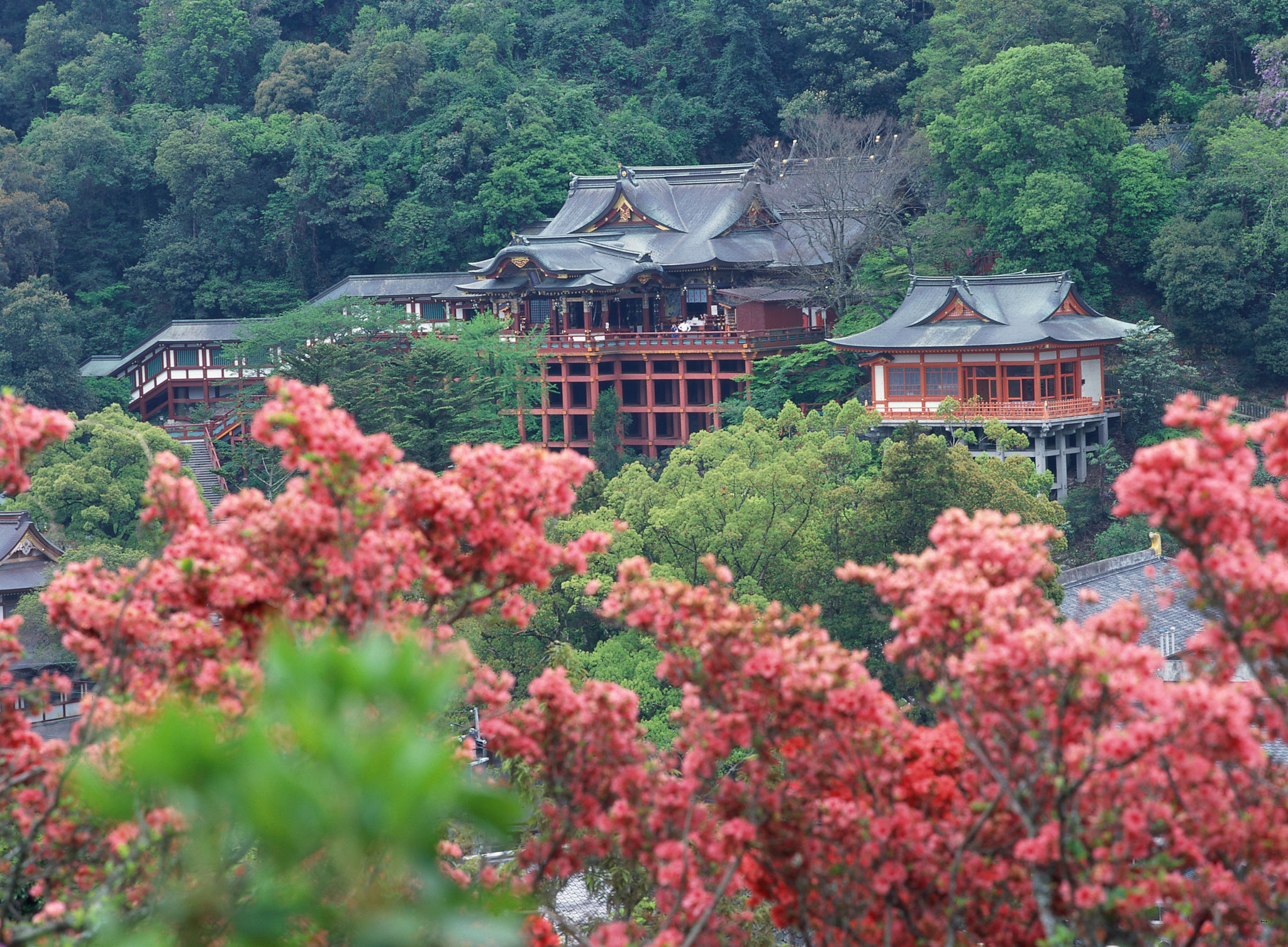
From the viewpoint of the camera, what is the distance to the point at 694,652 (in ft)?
20.7

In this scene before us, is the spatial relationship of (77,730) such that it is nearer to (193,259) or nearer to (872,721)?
(872,721)

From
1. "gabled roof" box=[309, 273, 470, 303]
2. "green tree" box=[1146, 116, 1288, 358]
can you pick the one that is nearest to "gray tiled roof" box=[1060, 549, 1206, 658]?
"green tree" box=[1146, 116, 1288, 358]

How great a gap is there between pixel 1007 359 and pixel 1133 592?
28.3ft

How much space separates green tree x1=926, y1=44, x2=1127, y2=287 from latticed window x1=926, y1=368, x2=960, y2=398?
463 centimetres

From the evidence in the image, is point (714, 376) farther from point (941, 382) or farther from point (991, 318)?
point (991, 318)

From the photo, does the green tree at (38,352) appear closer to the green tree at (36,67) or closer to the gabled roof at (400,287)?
the gabled roof at (400,287)

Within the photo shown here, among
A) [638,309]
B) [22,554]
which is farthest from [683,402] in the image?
[22,554]

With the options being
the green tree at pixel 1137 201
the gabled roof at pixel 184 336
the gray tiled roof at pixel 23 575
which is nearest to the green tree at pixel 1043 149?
the green tree at pixel 1137 201

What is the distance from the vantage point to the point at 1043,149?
112 ft

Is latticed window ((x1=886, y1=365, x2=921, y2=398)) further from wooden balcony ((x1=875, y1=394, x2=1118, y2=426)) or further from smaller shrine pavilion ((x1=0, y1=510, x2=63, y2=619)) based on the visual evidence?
smaller shrine pavilion ((x1=0, y1=510, x2=63, y2=619))

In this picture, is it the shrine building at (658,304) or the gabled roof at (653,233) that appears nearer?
the shrine building at (658,304)

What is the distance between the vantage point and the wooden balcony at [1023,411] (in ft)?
97.2

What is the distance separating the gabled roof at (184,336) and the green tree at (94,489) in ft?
34.2

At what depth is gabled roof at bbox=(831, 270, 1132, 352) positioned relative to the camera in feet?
99.8
